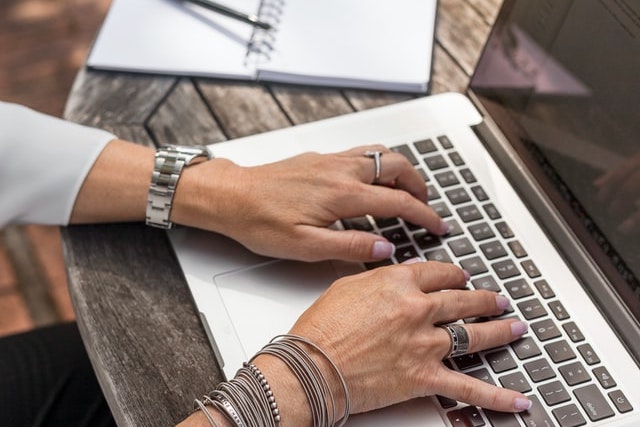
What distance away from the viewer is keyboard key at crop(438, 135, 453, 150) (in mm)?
872

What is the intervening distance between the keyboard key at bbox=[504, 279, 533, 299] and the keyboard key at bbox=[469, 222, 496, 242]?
0.06 metres

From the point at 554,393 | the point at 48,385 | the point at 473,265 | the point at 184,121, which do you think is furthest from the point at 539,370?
the point at 48,385

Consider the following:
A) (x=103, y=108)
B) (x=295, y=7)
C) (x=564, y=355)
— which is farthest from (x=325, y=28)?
(x=564, y=355)

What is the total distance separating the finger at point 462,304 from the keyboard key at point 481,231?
0.09 m

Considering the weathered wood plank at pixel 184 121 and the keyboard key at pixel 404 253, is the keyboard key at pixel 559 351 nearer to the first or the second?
the keyboard key at pixel 404 253

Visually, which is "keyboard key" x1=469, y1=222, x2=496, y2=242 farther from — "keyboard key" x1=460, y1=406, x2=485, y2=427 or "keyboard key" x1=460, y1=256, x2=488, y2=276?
"keyboard key" x1=460, y1=406, x2=485, y2=427

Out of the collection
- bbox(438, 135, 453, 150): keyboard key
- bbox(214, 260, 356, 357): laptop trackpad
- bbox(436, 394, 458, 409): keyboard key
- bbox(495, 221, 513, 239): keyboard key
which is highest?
bbox(438, 135, 453, 150): keyboard key

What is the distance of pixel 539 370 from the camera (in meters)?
0.70

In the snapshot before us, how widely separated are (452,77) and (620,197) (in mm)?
315

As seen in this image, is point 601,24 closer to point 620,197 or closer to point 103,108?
point 620,197

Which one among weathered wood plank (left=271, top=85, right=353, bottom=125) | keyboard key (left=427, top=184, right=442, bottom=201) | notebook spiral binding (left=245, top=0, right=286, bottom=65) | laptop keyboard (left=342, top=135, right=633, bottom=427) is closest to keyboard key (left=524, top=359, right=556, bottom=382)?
laptop keyboard (left=342, top=135, right=633, bottom=427)

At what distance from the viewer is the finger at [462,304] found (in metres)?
0.71

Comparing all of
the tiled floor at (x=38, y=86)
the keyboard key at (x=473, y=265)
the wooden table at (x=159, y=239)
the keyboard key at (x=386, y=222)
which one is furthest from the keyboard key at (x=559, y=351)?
the tiled floor at (x=38, y=86)

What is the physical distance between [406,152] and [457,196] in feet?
0.27
